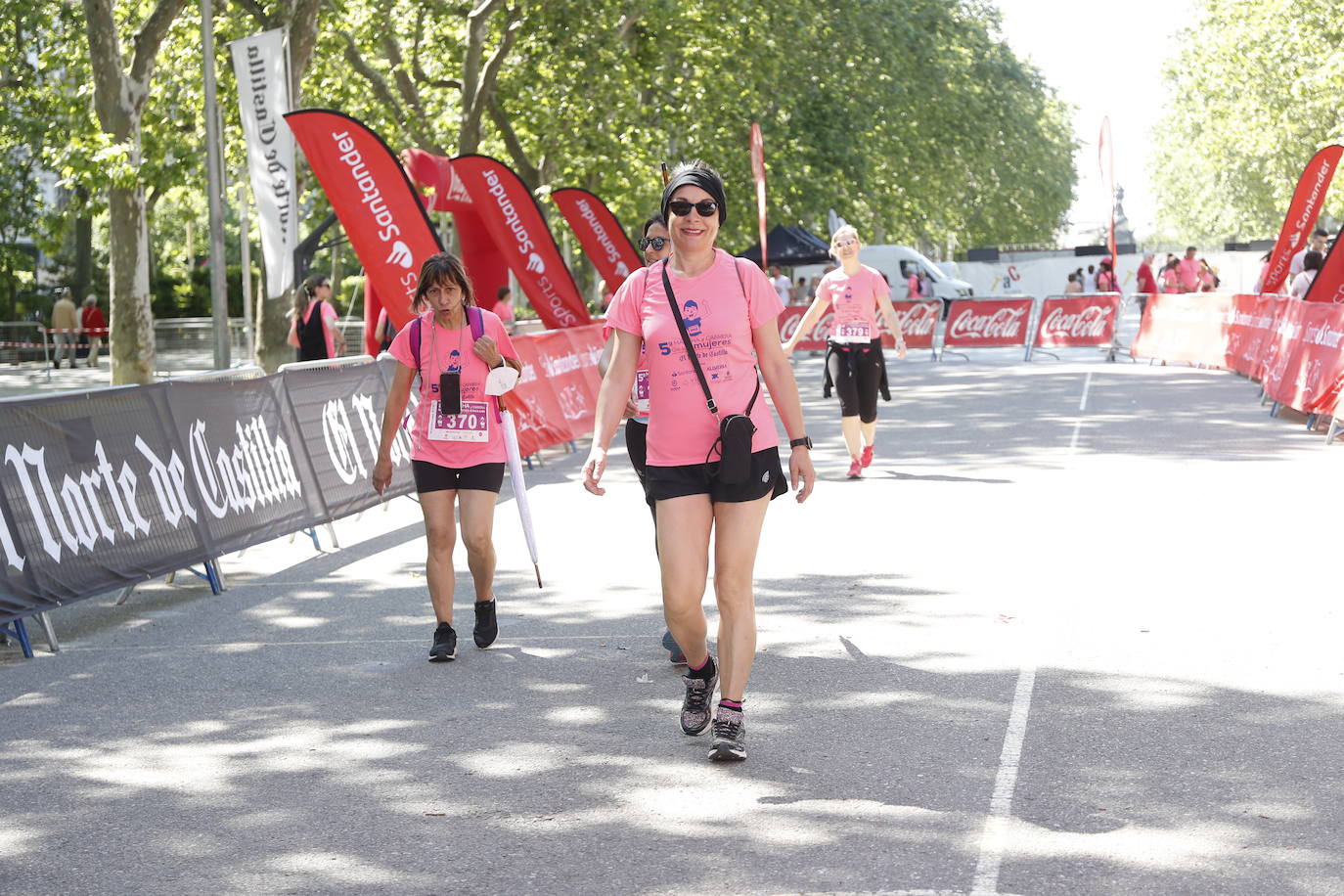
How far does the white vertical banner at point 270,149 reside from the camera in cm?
1853

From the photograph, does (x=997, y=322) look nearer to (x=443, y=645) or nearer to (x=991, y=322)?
(x=991, y=322)

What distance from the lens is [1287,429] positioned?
17.0m

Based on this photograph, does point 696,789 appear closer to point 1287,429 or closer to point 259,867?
point 259,867

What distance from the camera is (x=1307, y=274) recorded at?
21625 millimetres

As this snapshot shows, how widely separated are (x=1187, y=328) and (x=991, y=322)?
252 inches

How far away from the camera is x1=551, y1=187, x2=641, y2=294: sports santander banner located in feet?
86.2

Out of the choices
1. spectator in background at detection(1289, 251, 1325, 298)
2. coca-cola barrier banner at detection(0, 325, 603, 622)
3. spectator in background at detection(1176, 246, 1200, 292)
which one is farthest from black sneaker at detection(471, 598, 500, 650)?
spectator in background at detection(1176, 246, 1200, 292)

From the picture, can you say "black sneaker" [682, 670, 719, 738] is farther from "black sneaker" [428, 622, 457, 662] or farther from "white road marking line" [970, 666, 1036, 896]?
"black sneaker" [428, 622, 457, 662]

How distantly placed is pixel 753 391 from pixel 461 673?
227 centimetres

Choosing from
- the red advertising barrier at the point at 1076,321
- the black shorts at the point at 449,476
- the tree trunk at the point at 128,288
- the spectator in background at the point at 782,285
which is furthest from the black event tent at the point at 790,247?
the black shorts at the point at 449,476

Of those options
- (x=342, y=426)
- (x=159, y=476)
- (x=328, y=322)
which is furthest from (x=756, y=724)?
(x=328, y=322)

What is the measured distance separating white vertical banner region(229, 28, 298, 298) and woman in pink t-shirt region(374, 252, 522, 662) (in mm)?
10693

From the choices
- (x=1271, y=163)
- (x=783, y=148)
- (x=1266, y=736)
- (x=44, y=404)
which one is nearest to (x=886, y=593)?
(x=1266, y=736)

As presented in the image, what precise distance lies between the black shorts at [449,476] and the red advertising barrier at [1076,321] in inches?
1034
